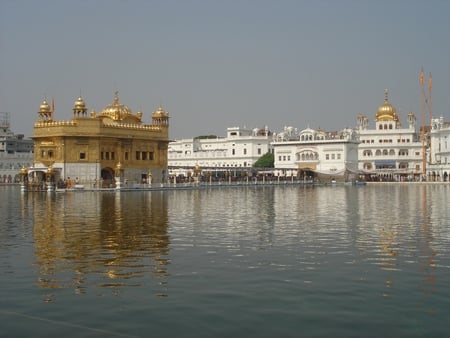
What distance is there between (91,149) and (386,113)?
5393 cm

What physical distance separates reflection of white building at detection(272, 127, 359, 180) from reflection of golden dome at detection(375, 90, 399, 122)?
707 centimetres

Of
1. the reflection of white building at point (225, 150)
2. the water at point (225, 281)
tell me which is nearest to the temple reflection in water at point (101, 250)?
the water at point (225, 281)

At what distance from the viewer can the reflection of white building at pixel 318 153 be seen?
79.6m

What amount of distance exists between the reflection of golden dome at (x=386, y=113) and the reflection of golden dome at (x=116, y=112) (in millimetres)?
45505

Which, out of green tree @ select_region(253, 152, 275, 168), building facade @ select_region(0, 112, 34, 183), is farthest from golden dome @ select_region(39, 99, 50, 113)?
green tree @ select_region(253, 152, 275, 168)

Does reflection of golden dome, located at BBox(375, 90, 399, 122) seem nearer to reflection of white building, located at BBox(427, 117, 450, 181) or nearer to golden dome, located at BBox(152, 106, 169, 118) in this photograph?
reflection of white building, located at BBox(427, 117, 450, 181)

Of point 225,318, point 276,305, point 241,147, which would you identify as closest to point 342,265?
point 276,305

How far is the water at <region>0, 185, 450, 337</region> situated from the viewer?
7477 millimetres

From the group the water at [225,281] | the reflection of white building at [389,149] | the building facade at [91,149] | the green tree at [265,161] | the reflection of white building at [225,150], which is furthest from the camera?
the reflection of white building at [225,150]

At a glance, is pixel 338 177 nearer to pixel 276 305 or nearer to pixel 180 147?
pixel 180 147

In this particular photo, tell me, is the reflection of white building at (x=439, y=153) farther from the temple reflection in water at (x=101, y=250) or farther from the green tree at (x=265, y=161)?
the temple reflection in water at (x=101, y=250)

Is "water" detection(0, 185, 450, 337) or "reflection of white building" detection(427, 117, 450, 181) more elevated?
"reflection of white building" detection(427, 117, 450, 181)

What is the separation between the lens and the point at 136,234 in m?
15.9

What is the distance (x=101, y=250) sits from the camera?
13.0 metres
